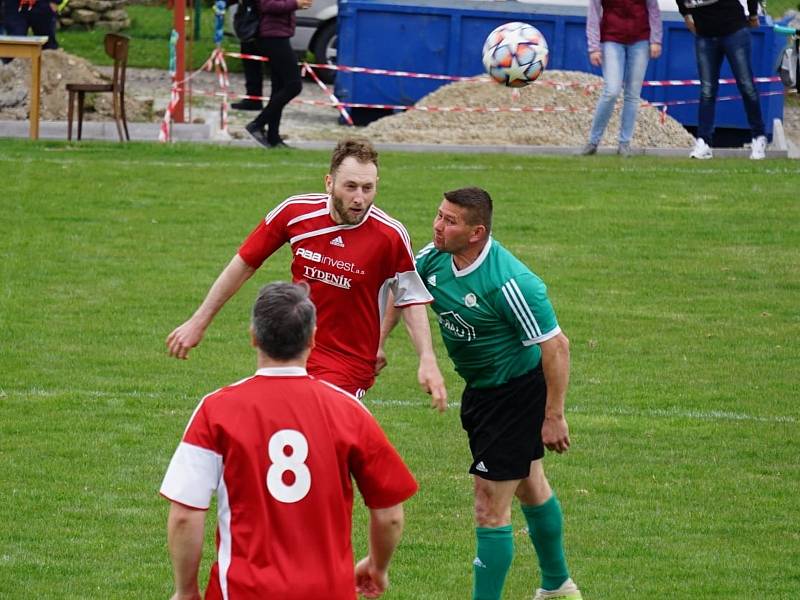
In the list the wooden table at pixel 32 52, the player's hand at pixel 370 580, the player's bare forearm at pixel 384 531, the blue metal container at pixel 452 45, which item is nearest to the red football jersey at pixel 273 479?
the player's bare forearm at pixel 384 531

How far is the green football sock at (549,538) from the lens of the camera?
6.94 meters

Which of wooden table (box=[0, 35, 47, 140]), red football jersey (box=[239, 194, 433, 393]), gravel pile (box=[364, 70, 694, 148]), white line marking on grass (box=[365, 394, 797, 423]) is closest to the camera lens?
red football jersey (box=[239, 194, 433, 393])

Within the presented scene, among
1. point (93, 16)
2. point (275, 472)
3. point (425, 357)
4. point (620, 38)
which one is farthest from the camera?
point (93, 16)

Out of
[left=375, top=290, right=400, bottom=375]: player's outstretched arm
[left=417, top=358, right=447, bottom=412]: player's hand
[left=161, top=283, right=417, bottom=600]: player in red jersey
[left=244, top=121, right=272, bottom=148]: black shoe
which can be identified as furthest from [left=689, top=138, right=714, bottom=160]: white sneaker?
[left=161, top=283, right=417, bottom=600]: player in red jersey

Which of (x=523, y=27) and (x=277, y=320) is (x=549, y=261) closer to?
(x=523, y=27)

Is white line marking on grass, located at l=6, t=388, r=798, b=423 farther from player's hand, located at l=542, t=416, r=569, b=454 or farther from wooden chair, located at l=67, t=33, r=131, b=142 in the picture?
wooden chair, located at l=67, t=33, r=131, b=142

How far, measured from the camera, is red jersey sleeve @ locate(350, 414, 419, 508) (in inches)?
183

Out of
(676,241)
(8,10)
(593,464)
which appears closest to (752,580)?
(593,464)

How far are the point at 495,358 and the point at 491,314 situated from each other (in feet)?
0.70

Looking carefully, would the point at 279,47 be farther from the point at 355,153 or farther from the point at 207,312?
the point at 207,312

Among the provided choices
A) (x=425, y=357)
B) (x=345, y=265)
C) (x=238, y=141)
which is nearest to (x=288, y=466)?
(x=425, y=357)

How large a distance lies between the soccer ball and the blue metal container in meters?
6.37

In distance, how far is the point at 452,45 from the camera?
914 inches

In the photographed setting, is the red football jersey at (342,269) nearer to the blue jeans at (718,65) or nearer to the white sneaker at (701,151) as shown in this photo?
the blue jeans at (718,65)
